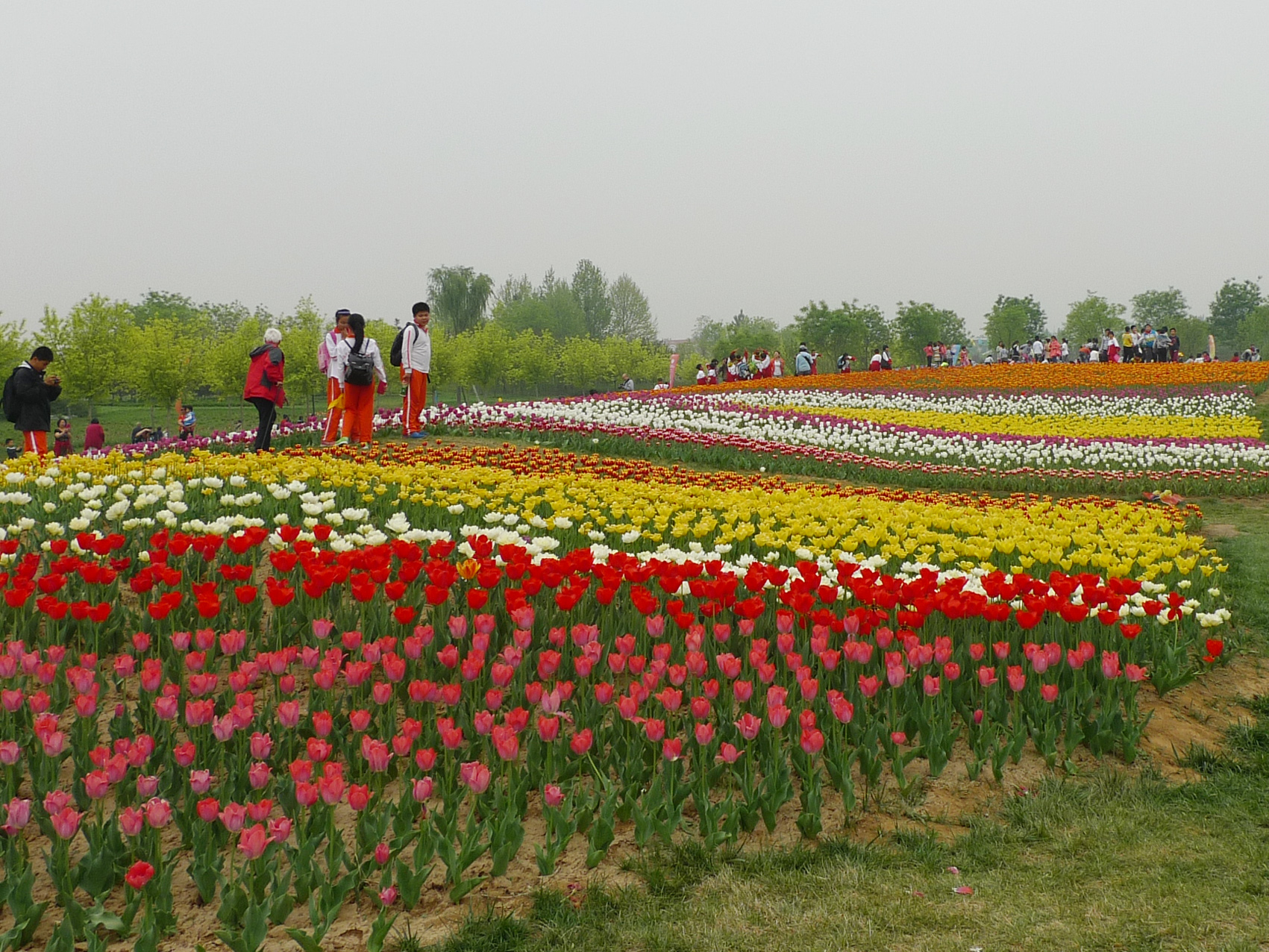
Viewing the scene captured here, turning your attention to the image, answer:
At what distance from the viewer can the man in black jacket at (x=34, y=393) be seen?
13.4 metres

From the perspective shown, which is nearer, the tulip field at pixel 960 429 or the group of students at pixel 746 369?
the tulip field at pixel 960 429

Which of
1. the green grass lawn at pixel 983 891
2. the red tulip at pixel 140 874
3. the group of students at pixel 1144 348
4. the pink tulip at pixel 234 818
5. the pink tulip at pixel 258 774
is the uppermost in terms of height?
the group of students at pixel 1144 348

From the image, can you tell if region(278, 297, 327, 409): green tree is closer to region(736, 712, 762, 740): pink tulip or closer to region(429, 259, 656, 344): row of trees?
region(429, 259, 656, 344): row of trees

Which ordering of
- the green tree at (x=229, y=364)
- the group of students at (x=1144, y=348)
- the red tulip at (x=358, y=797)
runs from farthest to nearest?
the green tree at (x=229, y=364) < the group of students at (x=1144, y=348) < the red tulip at (x=358, y=797)

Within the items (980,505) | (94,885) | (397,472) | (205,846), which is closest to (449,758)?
(205,846)

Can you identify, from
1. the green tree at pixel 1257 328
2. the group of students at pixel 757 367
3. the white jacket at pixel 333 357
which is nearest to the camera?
the white jacket at pixel 333 357

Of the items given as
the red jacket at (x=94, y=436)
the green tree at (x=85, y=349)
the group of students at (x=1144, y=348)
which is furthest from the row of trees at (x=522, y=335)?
the group of students at (x=1144, y=348)

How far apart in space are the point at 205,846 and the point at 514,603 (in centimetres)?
188

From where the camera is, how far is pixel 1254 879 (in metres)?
3.75

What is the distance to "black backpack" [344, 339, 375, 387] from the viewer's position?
13.6 meters

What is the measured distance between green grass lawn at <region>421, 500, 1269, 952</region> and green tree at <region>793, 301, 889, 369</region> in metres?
82.0

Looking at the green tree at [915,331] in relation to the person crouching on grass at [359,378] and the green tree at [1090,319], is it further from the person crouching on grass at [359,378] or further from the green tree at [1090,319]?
the person crouching on grass at [359,378]

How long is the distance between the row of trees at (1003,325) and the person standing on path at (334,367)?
64699 mm

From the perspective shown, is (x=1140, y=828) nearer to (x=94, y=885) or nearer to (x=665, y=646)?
(x=665, y=646)
